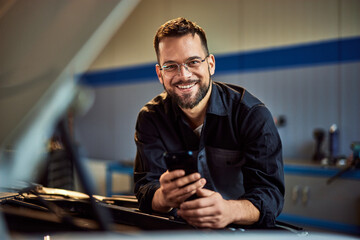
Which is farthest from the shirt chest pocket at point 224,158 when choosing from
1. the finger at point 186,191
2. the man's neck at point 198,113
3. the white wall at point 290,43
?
the white wall at point 290,43

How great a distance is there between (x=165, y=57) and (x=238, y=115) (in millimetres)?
364

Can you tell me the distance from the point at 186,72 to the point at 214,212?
556 mm

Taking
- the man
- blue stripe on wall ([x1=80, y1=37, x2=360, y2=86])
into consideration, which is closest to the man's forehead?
the man

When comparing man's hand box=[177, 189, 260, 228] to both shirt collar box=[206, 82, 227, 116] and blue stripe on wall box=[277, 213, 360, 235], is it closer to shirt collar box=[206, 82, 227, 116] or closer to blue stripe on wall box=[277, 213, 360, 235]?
shirt collar box=[206, 82, 227, 116]

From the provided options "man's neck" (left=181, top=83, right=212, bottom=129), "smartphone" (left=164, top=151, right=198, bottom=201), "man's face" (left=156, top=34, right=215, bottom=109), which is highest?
"man's face" (left=156, top=34, right=215, bottom=109)

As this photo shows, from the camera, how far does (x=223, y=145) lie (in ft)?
4.50

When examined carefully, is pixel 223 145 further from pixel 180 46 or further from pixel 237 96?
pixel 180 46

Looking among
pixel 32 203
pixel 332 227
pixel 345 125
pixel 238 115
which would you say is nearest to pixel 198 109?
pixel 238 115

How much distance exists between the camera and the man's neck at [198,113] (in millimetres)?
1396

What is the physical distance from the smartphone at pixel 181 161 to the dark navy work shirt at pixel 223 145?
311mm

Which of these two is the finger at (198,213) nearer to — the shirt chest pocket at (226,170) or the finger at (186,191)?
the finger at (186,191)

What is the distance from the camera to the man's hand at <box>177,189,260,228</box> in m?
0.88

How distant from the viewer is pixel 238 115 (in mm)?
1322

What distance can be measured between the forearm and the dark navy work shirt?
7 centimetres
